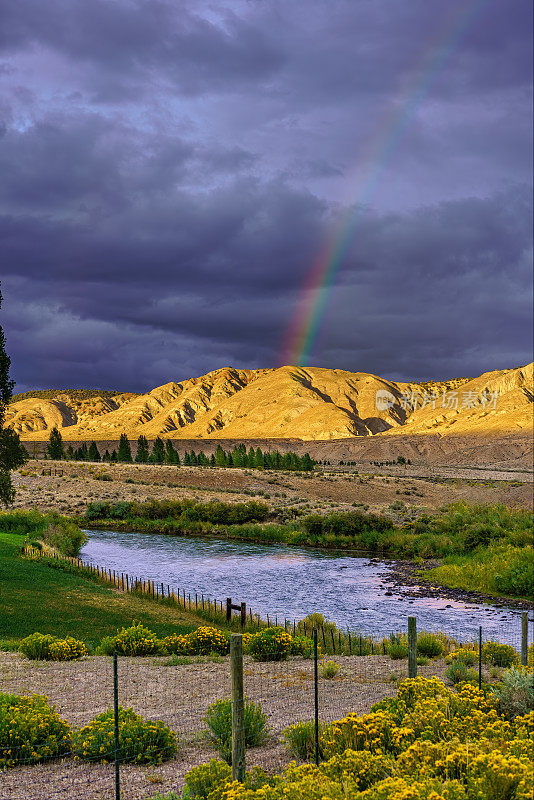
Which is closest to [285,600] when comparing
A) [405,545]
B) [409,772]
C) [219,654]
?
[219,654]

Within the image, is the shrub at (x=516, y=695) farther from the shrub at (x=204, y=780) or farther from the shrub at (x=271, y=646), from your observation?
the shrub at (x=271, y=646)

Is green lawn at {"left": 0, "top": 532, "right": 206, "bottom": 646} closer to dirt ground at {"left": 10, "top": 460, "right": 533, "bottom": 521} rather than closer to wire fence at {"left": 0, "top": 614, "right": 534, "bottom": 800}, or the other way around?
wire fence at {"left": 0, "top": 614, "right": 534, "bottom": 800}

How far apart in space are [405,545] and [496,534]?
7141 millimetres

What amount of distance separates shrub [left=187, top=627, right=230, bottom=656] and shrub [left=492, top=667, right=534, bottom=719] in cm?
997

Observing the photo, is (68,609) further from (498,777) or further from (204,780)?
(498,777)

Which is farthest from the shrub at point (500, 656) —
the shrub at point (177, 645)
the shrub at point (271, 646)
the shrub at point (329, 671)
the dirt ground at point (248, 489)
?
the dirt ground at point (248, 489)

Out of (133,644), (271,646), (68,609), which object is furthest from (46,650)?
(68,609)

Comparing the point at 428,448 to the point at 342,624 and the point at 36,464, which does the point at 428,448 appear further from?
the point at 342,624

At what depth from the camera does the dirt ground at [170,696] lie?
908 centimetres

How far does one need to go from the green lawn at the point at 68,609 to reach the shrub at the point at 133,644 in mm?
2297

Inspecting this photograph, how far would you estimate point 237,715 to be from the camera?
855cm

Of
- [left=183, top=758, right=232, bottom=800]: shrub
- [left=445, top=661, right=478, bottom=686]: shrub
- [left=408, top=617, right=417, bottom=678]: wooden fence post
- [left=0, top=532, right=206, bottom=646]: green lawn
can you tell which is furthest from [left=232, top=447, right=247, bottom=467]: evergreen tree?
[left=183, top=758, right=232, bottom=800]: shrub

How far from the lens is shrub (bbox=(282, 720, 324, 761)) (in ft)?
32.7

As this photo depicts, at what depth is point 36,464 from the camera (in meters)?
85.5
